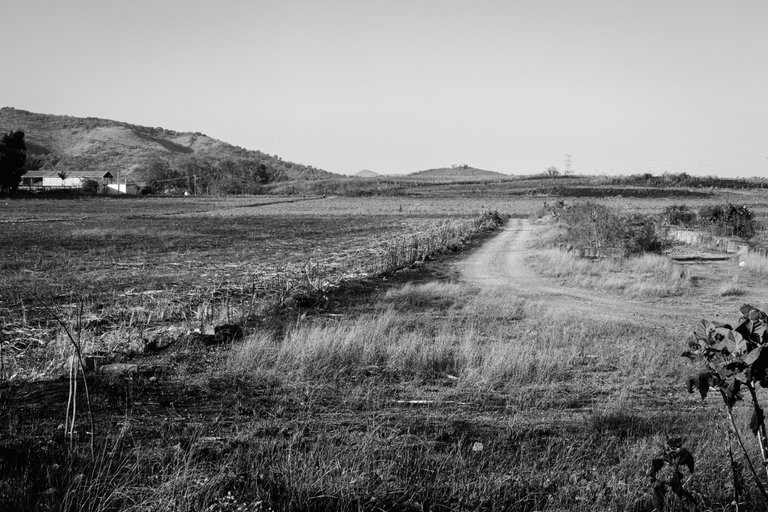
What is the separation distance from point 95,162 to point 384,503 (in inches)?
7934

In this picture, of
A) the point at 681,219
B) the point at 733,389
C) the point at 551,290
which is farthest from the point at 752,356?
the point at 681,219

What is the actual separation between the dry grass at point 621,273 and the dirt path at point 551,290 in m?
0.51

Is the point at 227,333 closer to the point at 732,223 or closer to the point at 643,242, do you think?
the point at 643,242

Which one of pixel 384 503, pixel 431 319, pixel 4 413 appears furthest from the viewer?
pixel 431 319

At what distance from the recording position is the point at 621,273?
20.7 m

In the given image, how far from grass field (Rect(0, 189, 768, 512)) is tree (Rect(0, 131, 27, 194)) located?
8551cm

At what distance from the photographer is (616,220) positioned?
1144 inches

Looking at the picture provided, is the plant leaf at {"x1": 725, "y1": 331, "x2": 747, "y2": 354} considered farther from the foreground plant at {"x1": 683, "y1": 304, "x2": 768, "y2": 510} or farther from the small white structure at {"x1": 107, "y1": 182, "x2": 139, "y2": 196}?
the small white structure at {"x1": 107, "y1": 182, "x2": 139, "y2": 196}

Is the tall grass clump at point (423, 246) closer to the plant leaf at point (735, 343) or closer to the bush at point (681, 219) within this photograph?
the bush at point (681, 219)

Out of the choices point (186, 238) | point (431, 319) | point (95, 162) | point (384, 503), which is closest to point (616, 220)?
point (431, 319)

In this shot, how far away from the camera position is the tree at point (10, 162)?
88500mm

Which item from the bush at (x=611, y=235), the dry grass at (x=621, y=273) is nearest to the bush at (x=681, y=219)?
the bush at (x=611, y=235)

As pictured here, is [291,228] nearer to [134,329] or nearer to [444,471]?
[134,329]

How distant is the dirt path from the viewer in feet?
48.4
